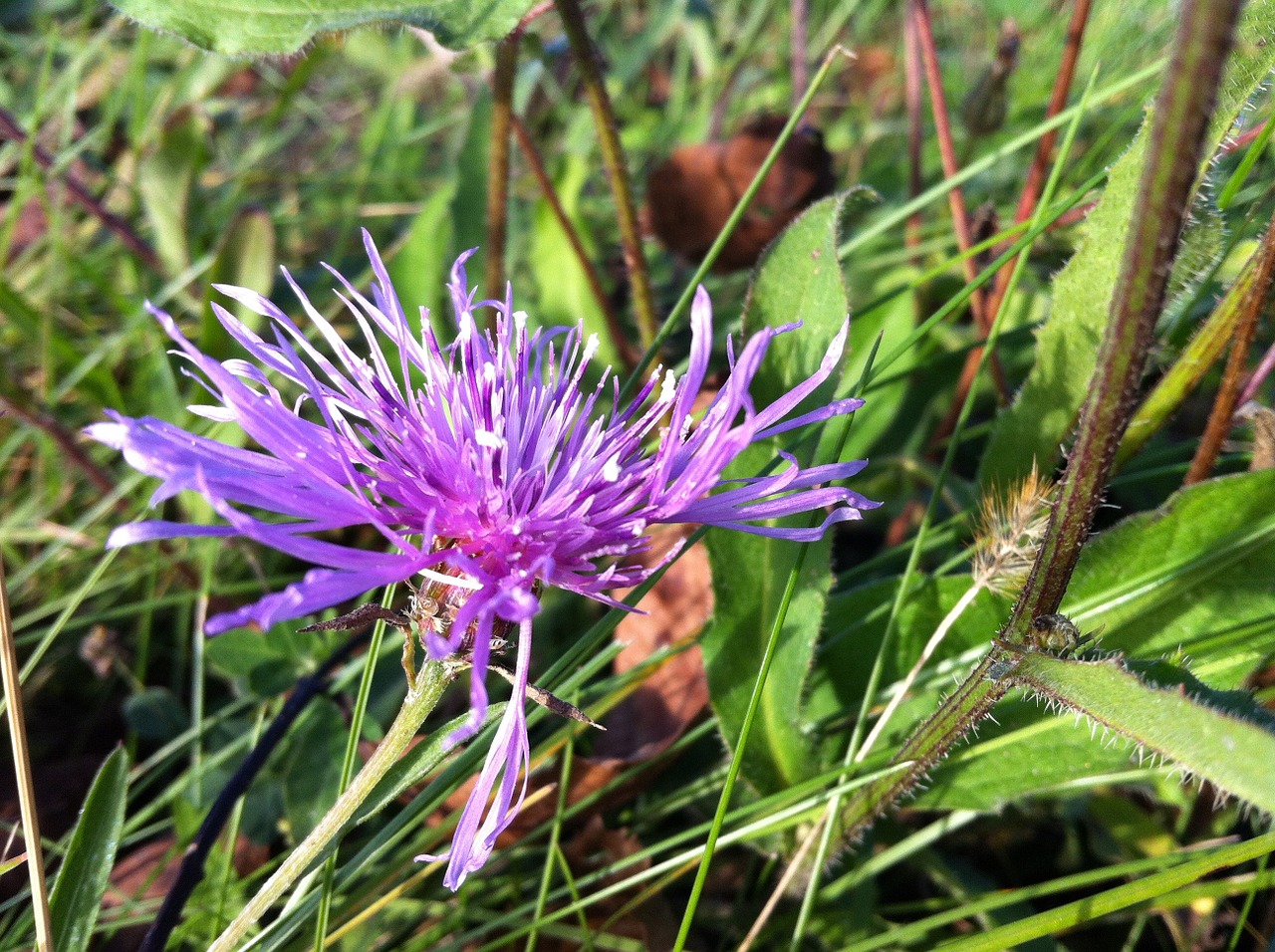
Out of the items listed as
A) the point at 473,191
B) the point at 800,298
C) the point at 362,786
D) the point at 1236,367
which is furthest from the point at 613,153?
Answer: the point at 362,786

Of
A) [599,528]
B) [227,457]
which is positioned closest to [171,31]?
[227,457]

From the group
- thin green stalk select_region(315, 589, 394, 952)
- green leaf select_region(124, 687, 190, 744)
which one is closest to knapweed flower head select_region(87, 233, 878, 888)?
thin green stalk select_region(315, 589, 394, 952)

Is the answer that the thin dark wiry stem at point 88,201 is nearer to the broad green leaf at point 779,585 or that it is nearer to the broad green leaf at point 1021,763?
the broad green leaf at point 779,585

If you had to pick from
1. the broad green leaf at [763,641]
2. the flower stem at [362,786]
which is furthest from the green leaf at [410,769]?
the broad green leaf at [763,641]

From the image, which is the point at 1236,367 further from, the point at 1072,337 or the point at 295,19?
the point at 295,19

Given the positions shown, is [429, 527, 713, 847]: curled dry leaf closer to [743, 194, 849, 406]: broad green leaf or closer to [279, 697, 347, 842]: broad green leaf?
[279, 697, 347, 842]: broad green leaf

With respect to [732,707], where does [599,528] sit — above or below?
above

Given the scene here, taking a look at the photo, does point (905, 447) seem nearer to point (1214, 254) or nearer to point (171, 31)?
point (1214, 254)

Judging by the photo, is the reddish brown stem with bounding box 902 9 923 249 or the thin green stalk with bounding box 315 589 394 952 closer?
the thin green stalk with bounding box 315 589 394 952
